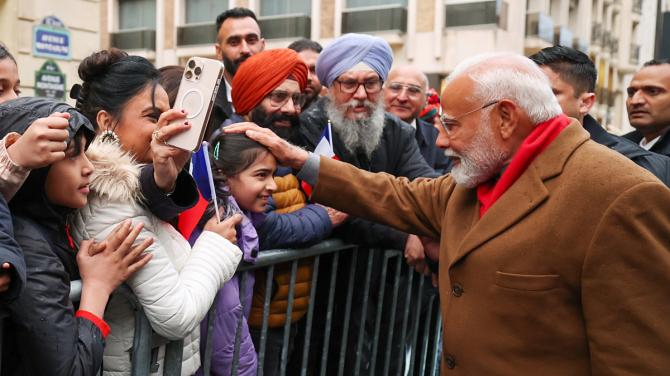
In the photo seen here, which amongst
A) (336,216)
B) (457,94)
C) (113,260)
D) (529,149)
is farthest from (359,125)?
(113,260)

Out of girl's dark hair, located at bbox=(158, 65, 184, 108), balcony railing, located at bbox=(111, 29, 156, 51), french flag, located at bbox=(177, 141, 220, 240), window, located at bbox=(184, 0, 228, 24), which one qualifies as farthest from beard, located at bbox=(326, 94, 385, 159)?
balcony railing, located at bbox=(111, 29, 156, 51)

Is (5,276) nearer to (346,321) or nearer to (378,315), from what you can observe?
(346,321)

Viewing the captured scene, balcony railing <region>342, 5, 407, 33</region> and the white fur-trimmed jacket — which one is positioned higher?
balcony railing <region>342, 5, 407, 33</region>

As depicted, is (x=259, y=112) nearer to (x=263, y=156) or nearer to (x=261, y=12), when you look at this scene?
(x=263, y=156)

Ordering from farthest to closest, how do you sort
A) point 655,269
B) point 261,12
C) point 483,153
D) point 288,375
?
point 261,12 < point 288,375 < point 483,153 < point 655,269

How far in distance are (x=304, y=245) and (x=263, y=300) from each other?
0.29 m

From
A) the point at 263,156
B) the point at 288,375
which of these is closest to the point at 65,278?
the point at 263,156

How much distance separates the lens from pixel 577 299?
211 centimetres

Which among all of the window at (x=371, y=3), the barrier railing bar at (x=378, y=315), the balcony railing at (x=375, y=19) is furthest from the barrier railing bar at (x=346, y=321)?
the window at (x=371, y=3)

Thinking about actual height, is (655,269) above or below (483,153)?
below

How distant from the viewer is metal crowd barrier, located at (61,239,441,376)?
2869mm

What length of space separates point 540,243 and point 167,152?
1213 millimetres

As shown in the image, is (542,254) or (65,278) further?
(542,254)

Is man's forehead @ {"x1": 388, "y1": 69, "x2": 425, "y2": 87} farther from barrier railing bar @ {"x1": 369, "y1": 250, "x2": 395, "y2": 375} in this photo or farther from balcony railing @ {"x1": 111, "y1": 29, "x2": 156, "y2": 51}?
balcony railing @ {"x1": 111, "y1": 29, "x2": 156, "y2": 51}
